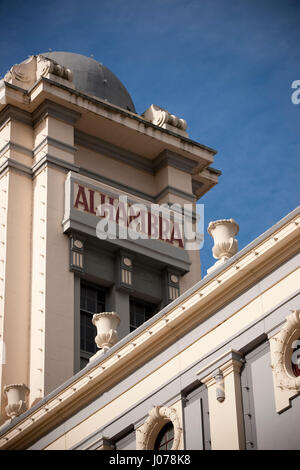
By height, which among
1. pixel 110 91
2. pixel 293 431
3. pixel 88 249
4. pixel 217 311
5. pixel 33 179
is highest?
pixel 110 91

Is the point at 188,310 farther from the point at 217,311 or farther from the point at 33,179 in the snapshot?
the point at 33,179

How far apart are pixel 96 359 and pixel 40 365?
7779 millimetres

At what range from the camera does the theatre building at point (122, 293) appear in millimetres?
25125

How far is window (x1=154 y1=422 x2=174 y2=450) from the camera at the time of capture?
2659 centimetres

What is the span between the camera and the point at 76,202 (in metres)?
40.3

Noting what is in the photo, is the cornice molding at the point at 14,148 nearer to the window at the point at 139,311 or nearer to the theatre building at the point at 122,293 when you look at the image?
the theatre building at the point at 122,293

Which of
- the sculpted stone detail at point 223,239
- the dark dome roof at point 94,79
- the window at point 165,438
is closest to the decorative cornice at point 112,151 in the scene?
the dark dome roof at point 94,79

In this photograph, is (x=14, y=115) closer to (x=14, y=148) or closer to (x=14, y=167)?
(x=14, y=148)

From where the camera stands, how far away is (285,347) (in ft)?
80.1

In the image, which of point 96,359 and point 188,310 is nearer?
point 188,310

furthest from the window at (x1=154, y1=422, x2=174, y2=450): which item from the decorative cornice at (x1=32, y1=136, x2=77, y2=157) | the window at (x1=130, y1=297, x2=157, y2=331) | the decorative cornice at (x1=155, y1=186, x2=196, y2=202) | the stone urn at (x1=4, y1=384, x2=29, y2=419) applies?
the decorative cornice at (x1=155, y1=186, x2=196, y2=202)
